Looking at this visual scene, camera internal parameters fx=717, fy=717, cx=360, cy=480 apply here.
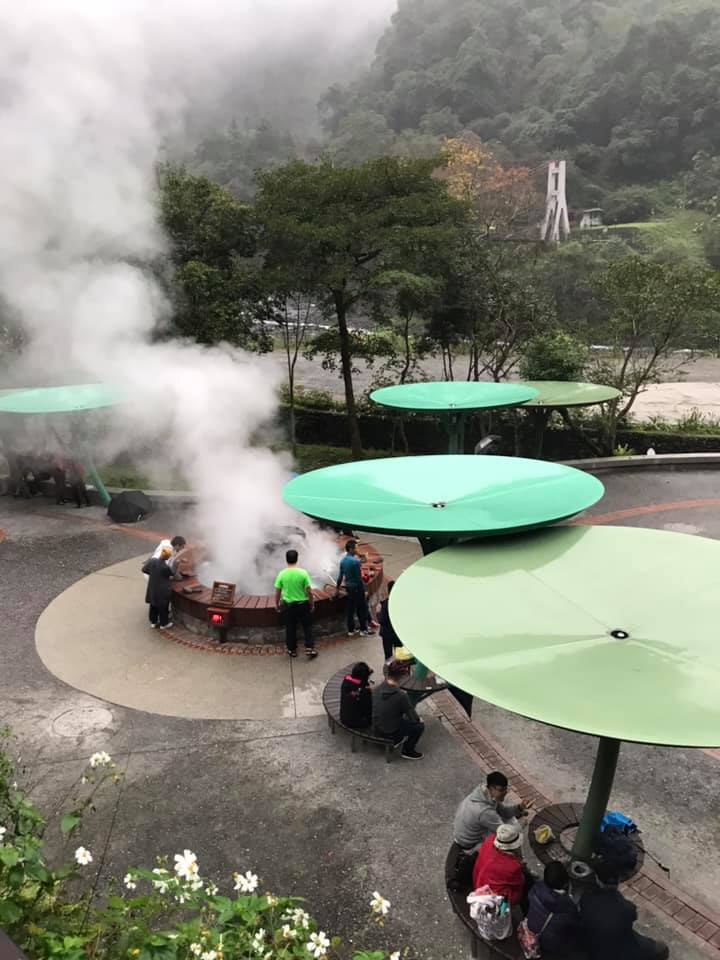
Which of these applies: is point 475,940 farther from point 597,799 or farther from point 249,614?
point 249,614

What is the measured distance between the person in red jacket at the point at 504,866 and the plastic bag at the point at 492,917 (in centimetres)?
6

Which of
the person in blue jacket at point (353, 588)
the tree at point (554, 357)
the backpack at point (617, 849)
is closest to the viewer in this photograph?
the backpack at point (617, 849)

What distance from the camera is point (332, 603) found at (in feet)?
27.4

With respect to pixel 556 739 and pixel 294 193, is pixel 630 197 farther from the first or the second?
pixel 556 739

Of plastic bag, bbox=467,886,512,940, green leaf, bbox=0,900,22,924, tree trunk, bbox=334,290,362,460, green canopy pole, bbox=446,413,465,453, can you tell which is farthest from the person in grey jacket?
tree trunk, bbox=334,290,362,460

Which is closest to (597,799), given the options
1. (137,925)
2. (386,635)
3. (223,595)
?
(137,925)

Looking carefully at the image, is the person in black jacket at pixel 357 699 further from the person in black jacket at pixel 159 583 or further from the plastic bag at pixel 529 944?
the person in black jacket at pixel 159 583

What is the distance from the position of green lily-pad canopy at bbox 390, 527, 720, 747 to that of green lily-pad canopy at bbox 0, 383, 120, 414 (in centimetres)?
797

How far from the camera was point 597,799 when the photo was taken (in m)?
4.52

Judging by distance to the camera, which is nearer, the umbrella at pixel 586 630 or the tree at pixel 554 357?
the umbrella at pixel 586 630

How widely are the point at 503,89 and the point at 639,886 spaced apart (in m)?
105

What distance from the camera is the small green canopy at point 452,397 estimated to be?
10.7 m

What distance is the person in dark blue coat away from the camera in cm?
377

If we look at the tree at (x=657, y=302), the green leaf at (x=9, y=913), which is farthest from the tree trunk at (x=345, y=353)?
the green leaf at (x=9, y=913)
